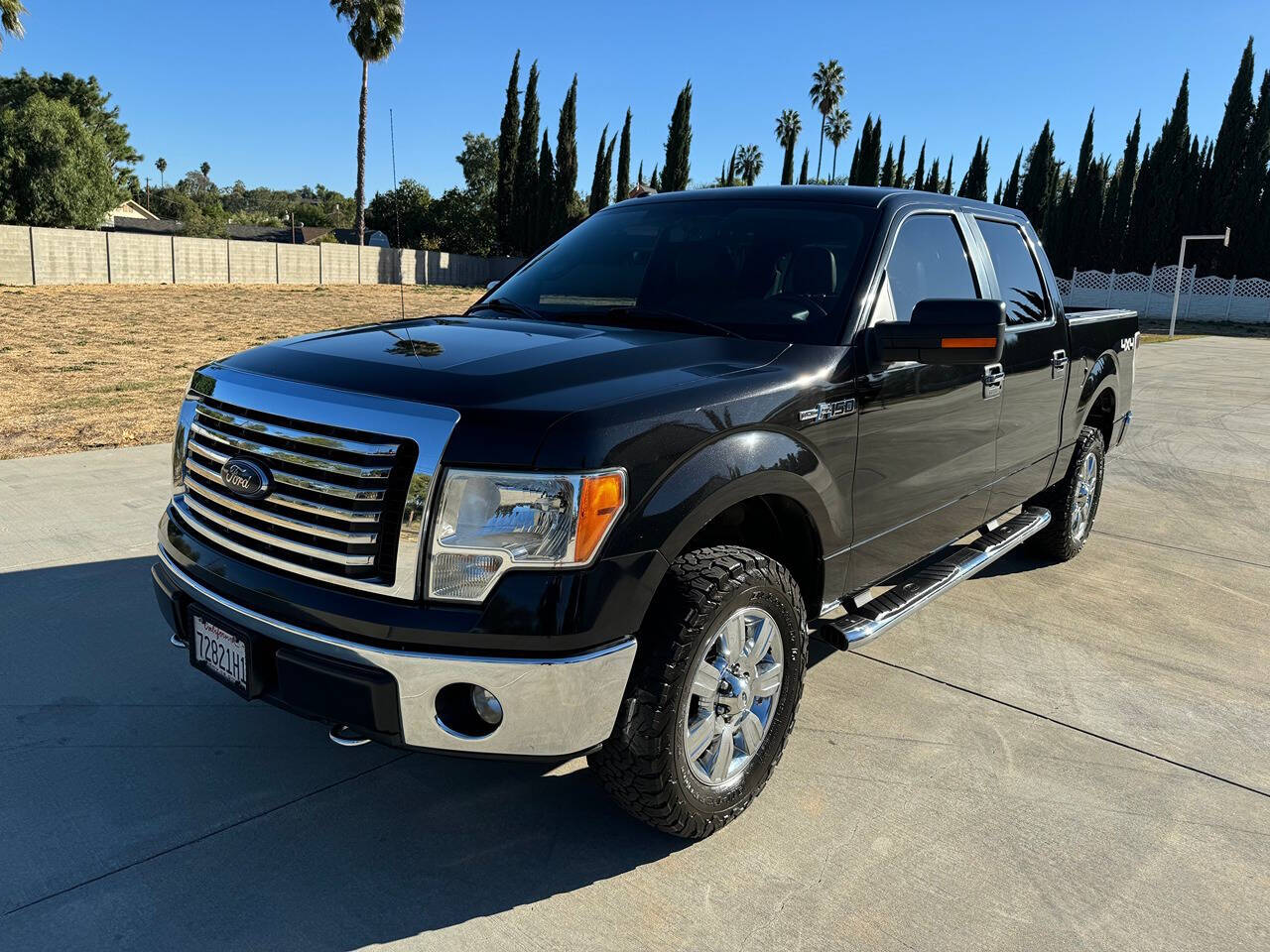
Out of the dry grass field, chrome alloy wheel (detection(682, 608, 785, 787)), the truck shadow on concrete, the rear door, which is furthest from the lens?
the dry grass field

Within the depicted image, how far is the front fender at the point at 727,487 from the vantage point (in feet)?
8.04

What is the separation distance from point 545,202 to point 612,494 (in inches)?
2098

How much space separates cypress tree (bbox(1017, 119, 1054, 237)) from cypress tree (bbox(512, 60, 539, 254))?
26815 mm

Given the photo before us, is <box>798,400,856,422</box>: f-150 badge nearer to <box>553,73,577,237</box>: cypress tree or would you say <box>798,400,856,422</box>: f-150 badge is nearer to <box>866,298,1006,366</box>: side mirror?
<box>866,298,1006,366</box>: side mirror

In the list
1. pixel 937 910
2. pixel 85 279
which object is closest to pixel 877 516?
pixel 937 910

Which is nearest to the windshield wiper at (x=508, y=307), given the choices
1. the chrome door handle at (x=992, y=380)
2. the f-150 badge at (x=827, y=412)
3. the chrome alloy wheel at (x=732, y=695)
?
the f-150 badge at (x=827, y=412)

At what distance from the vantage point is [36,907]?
241 centimetres

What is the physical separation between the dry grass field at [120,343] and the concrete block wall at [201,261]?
5.45 ft

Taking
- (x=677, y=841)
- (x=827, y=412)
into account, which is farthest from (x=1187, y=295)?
(x=677, y=841)

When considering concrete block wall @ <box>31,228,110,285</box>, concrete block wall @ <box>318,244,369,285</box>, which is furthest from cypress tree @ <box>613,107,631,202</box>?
concrete block wall @ <box>31,228,110,285</box>

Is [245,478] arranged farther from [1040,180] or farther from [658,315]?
[1040,180]

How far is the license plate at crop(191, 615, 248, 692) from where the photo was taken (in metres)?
2.58

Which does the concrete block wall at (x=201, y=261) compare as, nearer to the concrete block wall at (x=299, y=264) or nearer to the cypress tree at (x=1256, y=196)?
the concrete block wall at (x=299, y=264)

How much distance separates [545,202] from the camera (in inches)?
2094
